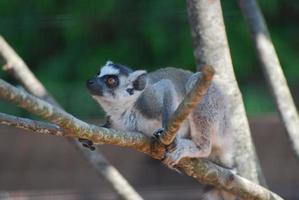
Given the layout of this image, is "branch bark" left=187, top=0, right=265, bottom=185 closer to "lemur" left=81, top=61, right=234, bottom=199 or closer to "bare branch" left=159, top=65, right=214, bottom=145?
"lemur" left=81, top=61, right=234, bottom=199

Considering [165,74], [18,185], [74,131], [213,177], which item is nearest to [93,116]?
[18,185]

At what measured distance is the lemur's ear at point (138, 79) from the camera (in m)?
3.92

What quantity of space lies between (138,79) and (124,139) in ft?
2.76

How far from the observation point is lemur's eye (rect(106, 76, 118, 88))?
3852 mm

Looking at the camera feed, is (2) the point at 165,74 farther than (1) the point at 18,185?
No

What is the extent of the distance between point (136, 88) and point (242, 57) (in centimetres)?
234

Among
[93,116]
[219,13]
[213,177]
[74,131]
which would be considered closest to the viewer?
[74,131]

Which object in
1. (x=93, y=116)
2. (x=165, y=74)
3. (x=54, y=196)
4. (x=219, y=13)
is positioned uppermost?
(x=219, y=13)

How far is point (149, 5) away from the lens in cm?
640

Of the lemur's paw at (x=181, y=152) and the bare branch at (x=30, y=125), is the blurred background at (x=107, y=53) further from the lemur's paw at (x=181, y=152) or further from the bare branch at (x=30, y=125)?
the bare branch at (x=30, y=125)

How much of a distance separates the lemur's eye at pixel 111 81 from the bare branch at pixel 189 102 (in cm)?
72

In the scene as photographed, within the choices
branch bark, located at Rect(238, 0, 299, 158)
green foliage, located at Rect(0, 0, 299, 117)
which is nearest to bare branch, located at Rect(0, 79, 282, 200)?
branch bark, located at Rect(238, 0, 299, 158)

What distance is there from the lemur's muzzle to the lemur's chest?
0.54 ft

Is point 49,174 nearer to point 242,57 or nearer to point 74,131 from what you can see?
point 242,57
